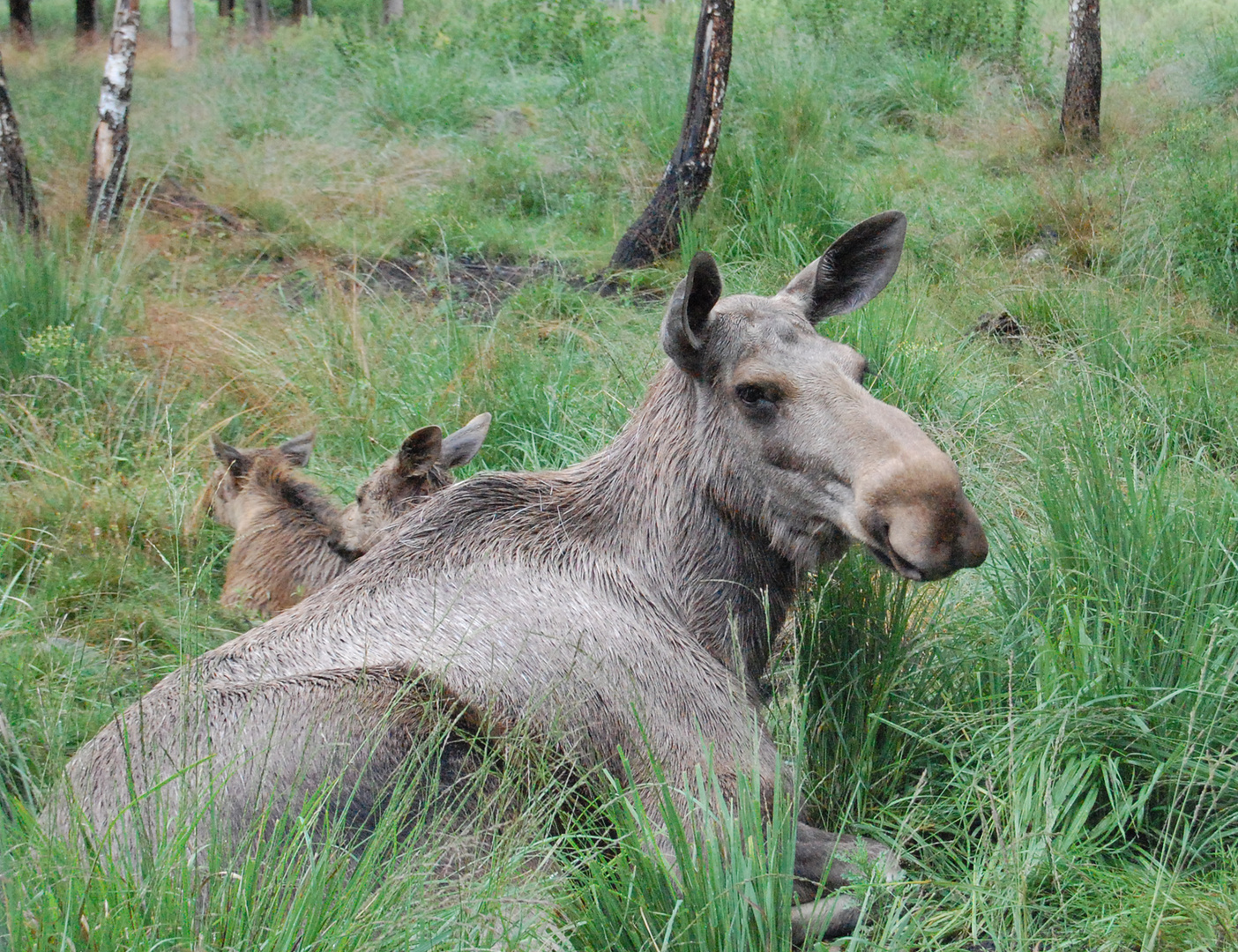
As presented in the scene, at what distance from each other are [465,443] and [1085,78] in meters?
8.38

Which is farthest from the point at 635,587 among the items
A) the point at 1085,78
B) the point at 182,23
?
the point at 182,23

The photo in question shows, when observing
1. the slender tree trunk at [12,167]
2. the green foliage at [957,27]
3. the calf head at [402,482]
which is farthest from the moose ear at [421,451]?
the green foliage at [957,27]

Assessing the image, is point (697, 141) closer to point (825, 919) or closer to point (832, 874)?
point (832, 874)

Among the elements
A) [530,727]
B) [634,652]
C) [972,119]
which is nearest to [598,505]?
[634,652]

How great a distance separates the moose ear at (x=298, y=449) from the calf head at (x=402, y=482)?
0.63m

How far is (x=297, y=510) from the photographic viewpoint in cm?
568

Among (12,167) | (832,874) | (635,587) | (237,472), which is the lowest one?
(832,874)

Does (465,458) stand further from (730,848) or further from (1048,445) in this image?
(730,848)

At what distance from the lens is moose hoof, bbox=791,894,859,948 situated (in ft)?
10.9

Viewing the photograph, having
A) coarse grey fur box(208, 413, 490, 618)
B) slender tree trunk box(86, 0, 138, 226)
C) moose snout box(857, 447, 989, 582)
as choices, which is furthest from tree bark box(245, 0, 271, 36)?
moose snout box(857, 447, 989, 582)

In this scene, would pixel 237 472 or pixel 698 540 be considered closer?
pixel 698 540

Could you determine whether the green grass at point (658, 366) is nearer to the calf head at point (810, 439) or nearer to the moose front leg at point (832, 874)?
the moose front leg at point (832, 874)

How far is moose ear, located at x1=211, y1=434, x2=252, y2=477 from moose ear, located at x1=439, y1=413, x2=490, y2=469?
3.35 ft

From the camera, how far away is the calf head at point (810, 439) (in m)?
3.13
